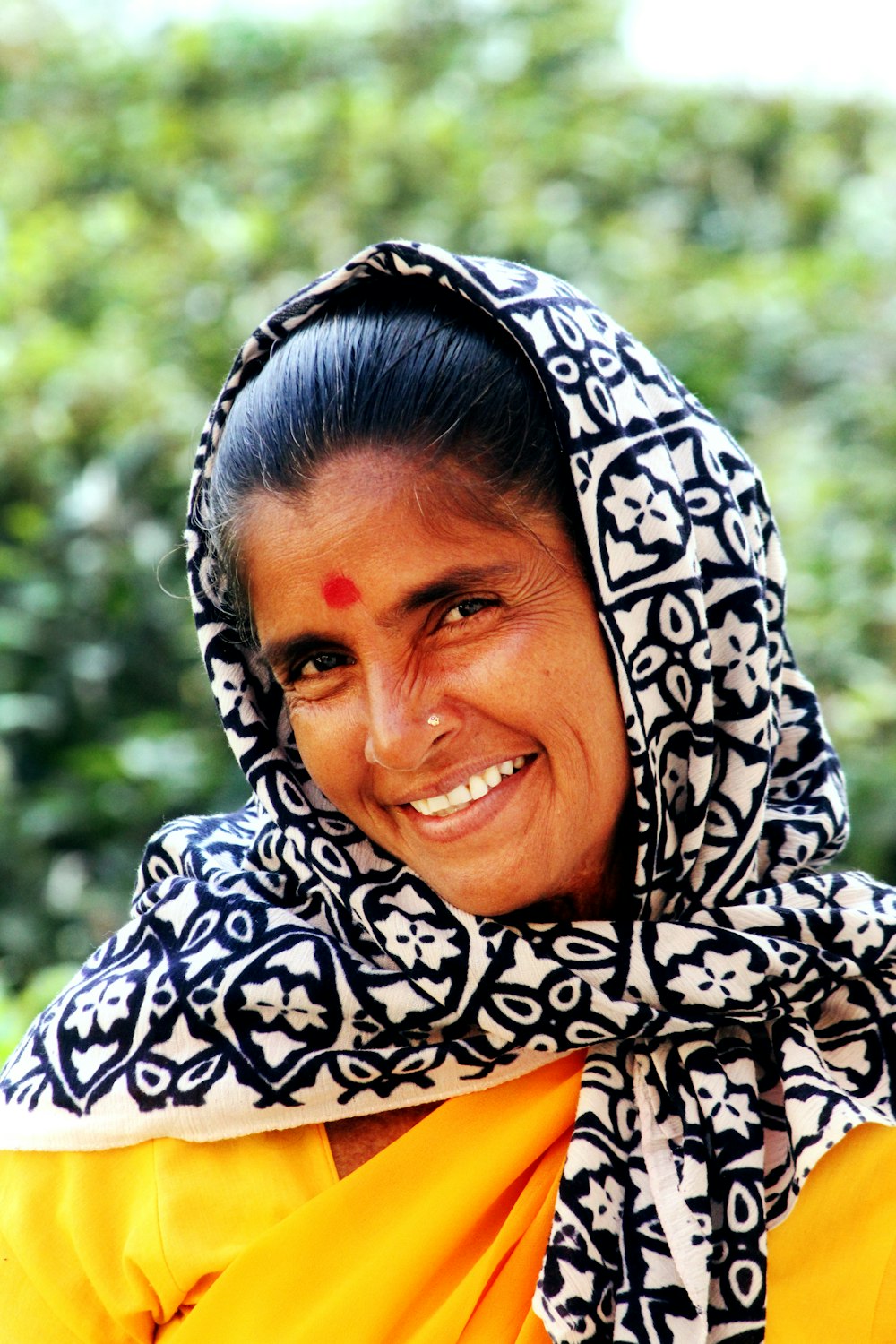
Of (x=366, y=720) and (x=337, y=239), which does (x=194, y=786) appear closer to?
(x=366, y=720)

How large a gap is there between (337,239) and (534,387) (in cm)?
519

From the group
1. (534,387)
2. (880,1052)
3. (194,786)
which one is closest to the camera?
(534,387)

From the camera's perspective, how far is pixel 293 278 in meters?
6.07

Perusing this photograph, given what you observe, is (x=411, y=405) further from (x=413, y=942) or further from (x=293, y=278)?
(x=293, y=278)

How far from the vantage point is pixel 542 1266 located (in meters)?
1.66

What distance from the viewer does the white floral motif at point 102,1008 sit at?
1.78 metres

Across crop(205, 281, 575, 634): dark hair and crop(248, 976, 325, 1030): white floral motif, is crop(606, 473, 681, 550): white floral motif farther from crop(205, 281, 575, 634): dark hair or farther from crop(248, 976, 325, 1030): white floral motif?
crop(248, 976, 325, 1030): white floral motif

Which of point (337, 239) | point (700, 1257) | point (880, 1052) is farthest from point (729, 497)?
point (337, 239)

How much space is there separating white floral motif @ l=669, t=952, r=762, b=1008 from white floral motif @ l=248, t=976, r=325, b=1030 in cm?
44

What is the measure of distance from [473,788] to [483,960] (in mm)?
207

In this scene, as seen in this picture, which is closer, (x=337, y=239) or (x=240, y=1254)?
(x=240, y=1254)

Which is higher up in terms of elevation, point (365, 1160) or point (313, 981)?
point (313, 981)

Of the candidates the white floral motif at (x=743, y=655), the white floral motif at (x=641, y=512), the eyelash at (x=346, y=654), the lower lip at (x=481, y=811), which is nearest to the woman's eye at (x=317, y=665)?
the eyelash at (x=346, y=654)

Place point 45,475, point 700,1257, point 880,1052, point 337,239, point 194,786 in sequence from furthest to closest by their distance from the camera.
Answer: point 337,239 < point 45,475 < point 194,786 < point 880,1052 < point 700,1257
